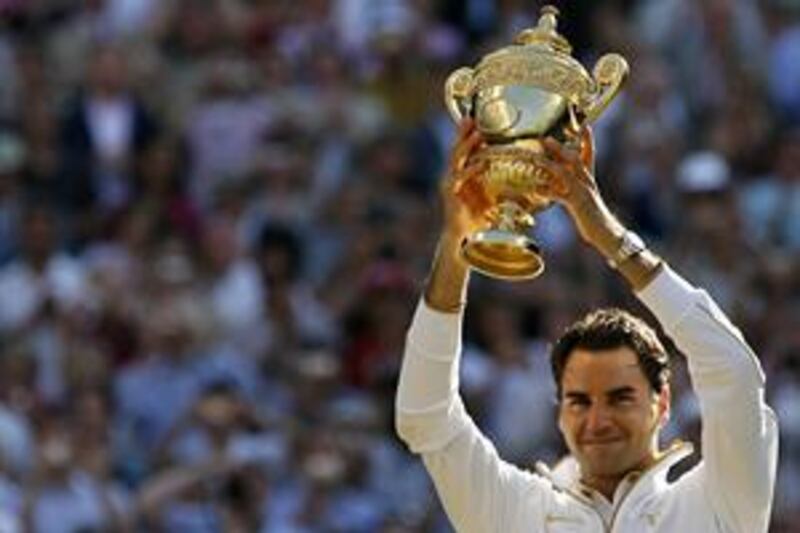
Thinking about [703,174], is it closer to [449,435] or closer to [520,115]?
[449,435]

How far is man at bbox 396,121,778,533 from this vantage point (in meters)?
6.56

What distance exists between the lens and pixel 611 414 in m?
6.80

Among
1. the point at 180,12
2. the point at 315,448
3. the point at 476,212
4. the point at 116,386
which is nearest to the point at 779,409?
the point at 315,448

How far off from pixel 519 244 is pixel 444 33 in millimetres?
8592

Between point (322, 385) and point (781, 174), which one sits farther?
point (781, 174)

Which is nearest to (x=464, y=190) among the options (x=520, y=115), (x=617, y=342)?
(x=520, y=115)

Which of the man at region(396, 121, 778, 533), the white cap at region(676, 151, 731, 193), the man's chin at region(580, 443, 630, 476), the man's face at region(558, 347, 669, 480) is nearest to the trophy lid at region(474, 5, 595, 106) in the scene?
the man at region(396, 121, 778, 533)

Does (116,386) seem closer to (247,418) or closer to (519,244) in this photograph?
(247,418)

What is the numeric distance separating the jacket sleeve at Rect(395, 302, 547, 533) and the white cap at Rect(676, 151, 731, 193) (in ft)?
22.1

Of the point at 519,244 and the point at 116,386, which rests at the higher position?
the point at 116,386

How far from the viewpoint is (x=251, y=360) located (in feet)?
42.4

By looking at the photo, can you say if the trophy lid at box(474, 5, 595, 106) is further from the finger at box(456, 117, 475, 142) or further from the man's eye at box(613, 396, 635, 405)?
the man's eye at box(613, 396, 635, 405)

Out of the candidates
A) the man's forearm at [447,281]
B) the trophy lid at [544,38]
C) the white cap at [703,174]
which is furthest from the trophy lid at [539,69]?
the white cap at [703,174]

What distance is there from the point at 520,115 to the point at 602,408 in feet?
2.17
